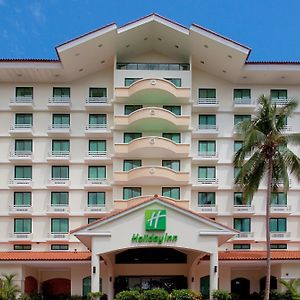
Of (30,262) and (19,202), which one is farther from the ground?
(19,202)

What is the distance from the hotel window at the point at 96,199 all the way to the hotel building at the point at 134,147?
0.08m

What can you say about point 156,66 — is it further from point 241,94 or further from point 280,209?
point 280,209

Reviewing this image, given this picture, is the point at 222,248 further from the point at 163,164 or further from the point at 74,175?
the point at 74,175

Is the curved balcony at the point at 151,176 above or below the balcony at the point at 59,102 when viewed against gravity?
below

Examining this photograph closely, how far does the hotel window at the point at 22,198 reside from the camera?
45.3 meters

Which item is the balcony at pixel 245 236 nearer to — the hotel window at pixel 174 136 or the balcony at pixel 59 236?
the hotel window at pixel 174 136

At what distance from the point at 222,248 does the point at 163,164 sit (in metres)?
8.31

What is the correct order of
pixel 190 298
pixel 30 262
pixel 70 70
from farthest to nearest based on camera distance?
1. pixel 70 70
2. pixel 30 262
3. pixel 190 298

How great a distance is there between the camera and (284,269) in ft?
131

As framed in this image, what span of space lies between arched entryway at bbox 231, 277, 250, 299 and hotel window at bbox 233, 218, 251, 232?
3.95 m

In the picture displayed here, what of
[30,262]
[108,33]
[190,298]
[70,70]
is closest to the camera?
[190,298]

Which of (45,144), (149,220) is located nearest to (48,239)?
(45,144)

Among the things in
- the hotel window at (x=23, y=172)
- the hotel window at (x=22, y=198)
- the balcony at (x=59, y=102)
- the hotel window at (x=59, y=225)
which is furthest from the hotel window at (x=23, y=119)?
the hotel window at (x=59, y=225)

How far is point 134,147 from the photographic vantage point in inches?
1718
